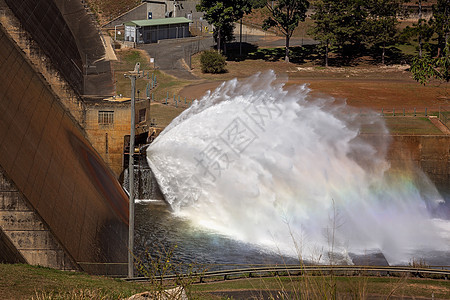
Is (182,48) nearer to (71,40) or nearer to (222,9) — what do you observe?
(222,9)

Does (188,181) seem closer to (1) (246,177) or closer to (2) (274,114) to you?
(1) (246,177)

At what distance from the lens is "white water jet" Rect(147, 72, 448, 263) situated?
36.7 metres

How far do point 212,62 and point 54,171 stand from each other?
55901 mm

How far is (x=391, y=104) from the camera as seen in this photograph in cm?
6944

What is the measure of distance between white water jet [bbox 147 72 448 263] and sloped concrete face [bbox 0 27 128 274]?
5293 mm

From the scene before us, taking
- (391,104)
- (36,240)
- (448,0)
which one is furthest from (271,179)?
(448,0)

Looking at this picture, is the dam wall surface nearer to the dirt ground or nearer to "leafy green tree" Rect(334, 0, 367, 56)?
the dirt ground

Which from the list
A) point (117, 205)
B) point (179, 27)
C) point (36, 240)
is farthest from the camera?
point (179, 27)

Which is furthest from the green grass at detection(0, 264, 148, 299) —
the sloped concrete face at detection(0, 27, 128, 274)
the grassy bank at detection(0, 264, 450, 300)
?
the sloped concrete face at detection(0, 27, 128, 274)

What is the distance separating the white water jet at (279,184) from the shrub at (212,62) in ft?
132

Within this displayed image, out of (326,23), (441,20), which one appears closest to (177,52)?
(326,23)

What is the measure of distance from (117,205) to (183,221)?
14.7 feet

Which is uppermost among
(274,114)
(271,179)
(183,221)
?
(274,114)

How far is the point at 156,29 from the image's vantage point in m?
96.2
